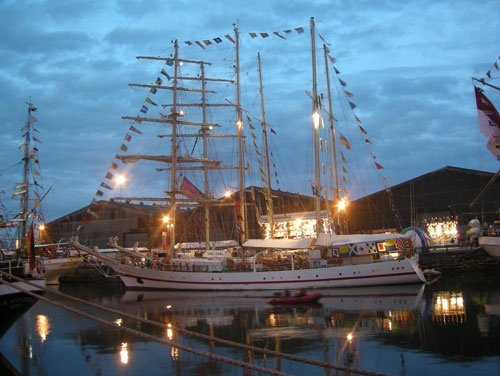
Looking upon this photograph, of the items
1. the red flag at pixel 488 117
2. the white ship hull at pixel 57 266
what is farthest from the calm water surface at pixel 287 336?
the white ship hull at pixel 57 266

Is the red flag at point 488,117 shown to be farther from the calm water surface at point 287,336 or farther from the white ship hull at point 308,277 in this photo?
the calm water surface at point 287,336

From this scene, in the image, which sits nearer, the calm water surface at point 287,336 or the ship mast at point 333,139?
the calm water surface at point 287,336

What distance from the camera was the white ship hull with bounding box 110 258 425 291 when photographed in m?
45.8

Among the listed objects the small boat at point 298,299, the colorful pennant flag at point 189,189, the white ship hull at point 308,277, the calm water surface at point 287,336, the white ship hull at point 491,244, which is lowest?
the calm water surface at point 287,336

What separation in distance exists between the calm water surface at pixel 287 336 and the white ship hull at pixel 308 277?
4559 millimetres

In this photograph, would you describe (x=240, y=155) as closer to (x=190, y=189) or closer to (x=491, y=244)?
(x=190, y=189)

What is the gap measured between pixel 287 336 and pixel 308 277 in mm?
22391

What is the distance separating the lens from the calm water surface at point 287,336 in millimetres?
19031

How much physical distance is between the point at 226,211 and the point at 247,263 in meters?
21.4

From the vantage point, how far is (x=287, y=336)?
2459 cm

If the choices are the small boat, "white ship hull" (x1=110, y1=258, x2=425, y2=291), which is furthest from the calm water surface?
"white ship hull" (x1=110, y1=258, x2=425, y2=291)

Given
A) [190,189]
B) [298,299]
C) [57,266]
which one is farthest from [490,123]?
[57,266]

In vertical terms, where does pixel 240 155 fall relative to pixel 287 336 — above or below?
above

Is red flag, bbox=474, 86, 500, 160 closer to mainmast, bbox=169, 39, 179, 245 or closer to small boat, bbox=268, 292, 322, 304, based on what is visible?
small boat, bbox=268, 292, 322, 304
